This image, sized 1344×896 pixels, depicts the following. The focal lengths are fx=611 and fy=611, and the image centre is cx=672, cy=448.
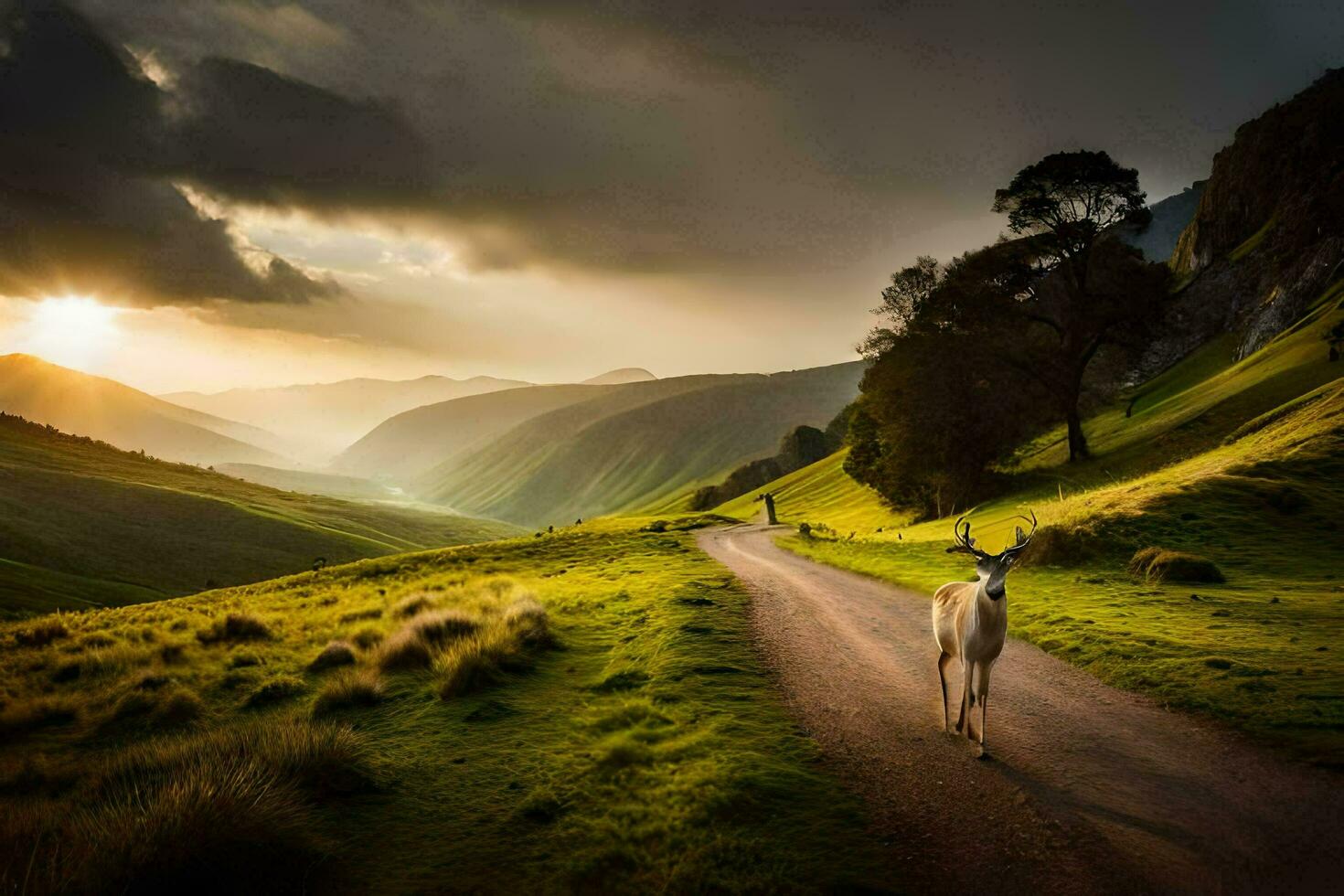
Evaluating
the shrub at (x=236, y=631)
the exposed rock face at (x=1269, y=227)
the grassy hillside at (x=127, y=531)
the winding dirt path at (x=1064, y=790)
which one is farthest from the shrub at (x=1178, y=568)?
the grassy hillside at (x=127, y=531)

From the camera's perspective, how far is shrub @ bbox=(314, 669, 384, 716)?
11.3 meters

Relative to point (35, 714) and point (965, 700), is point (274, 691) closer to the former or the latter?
point (35, 714)

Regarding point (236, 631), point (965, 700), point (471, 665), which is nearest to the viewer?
point (965, 700)

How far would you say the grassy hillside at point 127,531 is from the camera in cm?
4628

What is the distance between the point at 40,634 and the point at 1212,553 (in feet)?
124

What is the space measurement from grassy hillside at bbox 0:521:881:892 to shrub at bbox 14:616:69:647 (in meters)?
1.66

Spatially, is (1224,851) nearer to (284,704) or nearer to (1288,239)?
(284,704)

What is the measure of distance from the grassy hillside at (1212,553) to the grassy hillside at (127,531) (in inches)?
1801

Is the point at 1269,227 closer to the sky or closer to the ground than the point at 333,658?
closer to the sky

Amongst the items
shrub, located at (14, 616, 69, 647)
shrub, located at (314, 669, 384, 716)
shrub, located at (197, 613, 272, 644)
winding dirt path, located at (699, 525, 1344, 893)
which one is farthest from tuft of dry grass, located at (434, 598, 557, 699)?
shrub, located at (14, 616, 69, 647)

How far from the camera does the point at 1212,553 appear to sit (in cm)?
1977

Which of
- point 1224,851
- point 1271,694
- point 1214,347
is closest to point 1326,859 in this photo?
point 1224,851

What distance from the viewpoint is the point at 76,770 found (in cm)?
923

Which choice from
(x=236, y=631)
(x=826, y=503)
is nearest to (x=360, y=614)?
(x=236, y=631)
